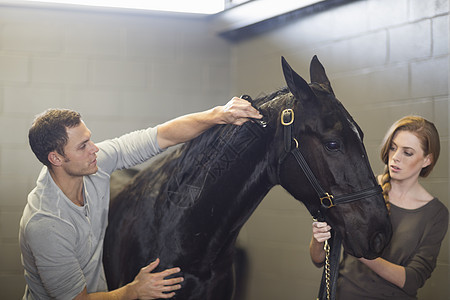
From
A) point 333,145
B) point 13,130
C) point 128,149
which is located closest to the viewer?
point 333,145

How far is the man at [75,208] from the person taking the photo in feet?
4.56

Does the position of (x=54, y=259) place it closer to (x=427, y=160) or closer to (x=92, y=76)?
(x=92, y=76)

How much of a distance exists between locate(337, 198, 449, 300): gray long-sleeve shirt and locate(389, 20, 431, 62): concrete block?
19.0 inches

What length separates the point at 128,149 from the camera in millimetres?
1623

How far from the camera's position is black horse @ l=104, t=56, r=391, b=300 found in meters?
1.25

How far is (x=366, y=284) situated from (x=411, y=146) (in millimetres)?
495

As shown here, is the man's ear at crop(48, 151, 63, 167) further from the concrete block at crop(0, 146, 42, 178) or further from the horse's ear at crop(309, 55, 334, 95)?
the horse's ear at crop(309, 55, 334, 95)

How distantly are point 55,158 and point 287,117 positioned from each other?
790mm

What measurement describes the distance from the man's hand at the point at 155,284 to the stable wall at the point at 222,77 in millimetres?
607

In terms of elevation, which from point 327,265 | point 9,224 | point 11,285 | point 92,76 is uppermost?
point 92,76

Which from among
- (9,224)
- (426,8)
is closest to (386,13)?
(426,8)

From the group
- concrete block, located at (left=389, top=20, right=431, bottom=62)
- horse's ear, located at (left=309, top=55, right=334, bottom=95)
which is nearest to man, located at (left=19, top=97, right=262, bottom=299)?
horse's ear, located at (left=309, top=55, right=334, bottom=95)

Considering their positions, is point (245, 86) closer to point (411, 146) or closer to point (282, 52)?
point (282, 52)

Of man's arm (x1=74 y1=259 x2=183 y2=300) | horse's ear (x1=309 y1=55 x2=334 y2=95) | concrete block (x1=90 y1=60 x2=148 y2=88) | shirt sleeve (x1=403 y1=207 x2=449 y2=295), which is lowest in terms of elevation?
man's arm (x1=74 y1=259 x2=183 y2=300)
